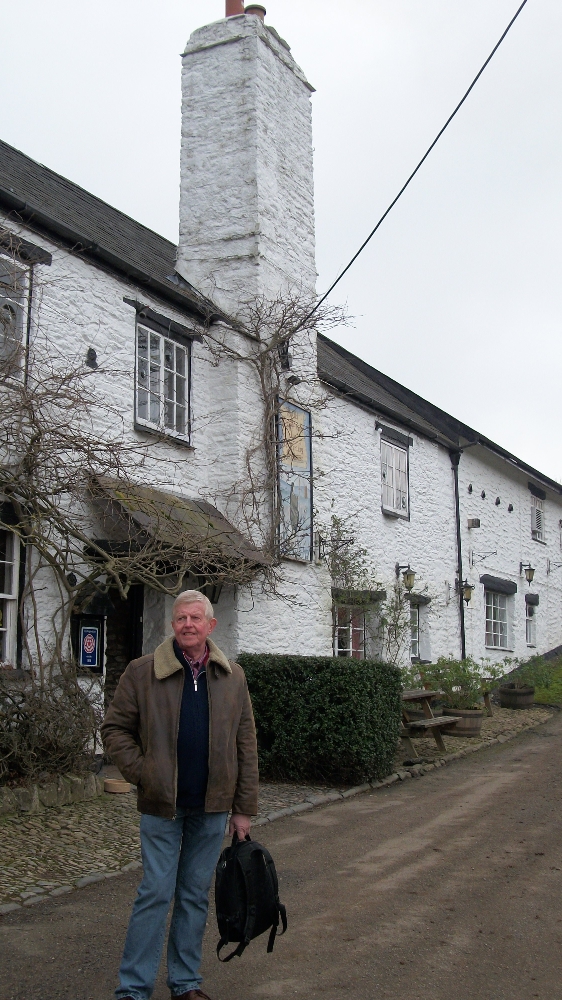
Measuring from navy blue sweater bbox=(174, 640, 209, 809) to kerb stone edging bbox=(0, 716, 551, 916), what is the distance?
191cm

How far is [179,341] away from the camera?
1129 centimetres

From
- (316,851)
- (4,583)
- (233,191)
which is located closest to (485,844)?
(316,851)

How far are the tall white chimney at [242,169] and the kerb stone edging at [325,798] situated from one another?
6123 mm

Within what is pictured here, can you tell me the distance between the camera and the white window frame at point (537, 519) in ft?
73.3

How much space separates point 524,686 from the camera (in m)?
16.9

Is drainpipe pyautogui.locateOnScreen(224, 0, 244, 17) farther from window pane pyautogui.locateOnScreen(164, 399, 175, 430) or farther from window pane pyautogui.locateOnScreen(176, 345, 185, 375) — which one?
window pane pyautogui.locateOnScreen(164, 399, 175, 430)

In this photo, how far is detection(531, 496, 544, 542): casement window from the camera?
2236cm

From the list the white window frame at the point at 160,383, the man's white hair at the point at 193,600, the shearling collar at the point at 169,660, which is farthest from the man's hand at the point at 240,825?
the white window frame at the point at 160,383

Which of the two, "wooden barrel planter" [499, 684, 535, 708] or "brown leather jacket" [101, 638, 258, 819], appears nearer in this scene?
"brown leather jacket" [101, 638, 258, 819]

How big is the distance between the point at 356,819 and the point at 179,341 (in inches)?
238

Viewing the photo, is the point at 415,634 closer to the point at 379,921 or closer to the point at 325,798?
the point at 325,798

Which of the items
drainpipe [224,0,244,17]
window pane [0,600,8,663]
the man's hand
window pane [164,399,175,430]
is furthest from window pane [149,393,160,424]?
the man's hand

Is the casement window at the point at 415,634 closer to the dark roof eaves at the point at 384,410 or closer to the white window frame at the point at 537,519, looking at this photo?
the dark roof eaves at the point at 384,410

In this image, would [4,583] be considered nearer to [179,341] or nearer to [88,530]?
[88,530]
